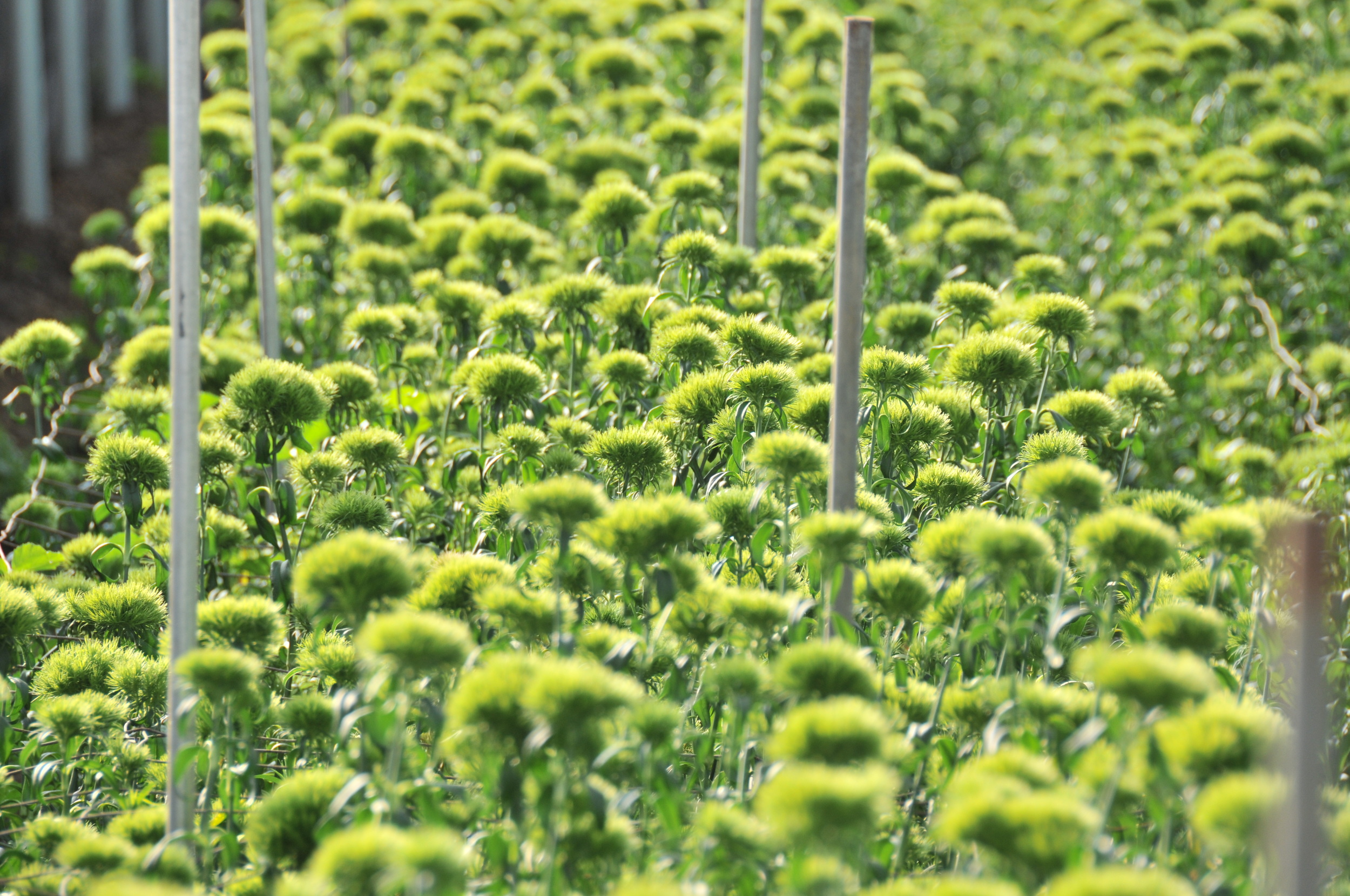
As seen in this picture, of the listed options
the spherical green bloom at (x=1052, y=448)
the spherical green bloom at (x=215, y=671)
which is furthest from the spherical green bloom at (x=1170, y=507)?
the spherical green bloom at (x=215, y=671)

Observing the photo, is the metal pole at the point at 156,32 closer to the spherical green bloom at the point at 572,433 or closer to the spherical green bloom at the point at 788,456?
the spherical green bloom at the point at 572,433

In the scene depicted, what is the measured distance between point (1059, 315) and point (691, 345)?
2.90 ft

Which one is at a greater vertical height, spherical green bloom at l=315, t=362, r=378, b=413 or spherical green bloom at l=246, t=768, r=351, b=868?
spherical green bloom at l=315, t=362, r=378, b=413

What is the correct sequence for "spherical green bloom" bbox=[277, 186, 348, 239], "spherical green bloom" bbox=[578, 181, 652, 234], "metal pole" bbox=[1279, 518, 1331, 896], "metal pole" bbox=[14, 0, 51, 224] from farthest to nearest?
"metal pole" bbox=[14, 0, 51, 224] < "spherical green bloom" bbox=[277, 186, 348, 239] < "spherical green bloom" bbox=[578, 181, 652, 234] < "metal pole" bbox=[1279, 518, 1331, 896]

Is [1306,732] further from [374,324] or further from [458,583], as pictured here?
[374,324]

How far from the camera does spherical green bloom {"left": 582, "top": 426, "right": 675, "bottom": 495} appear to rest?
235cm

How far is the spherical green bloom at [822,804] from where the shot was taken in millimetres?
1195

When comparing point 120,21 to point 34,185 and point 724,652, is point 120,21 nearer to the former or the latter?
point 34,185

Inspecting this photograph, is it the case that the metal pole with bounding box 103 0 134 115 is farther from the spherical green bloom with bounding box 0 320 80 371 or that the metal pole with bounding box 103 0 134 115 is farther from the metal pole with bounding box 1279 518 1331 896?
the metal pole with bounding box 1279 518 1331 896

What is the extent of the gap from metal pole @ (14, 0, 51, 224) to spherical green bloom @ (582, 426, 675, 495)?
5.15 metres

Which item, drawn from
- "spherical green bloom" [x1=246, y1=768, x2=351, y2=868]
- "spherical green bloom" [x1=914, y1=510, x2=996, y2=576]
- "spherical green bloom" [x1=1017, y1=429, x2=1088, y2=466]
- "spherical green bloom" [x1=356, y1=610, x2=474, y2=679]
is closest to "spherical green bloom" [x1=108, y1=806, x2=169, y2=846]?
"spherical green bloom" [x1=246, y1=768, x2=351, y2=868]

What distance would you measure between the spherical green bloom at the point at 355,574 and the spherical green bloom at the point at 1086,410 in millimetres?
1482

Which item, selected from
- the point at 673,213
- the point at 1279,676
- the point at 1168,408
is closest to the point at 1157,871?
the point at 1279,676

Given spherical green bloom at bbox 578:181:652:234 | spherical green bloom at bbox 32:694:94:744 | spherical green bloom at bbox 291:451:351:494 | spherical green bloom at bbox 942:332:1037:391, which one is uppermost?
spherical green bloom at bbox 578:181:652:234
